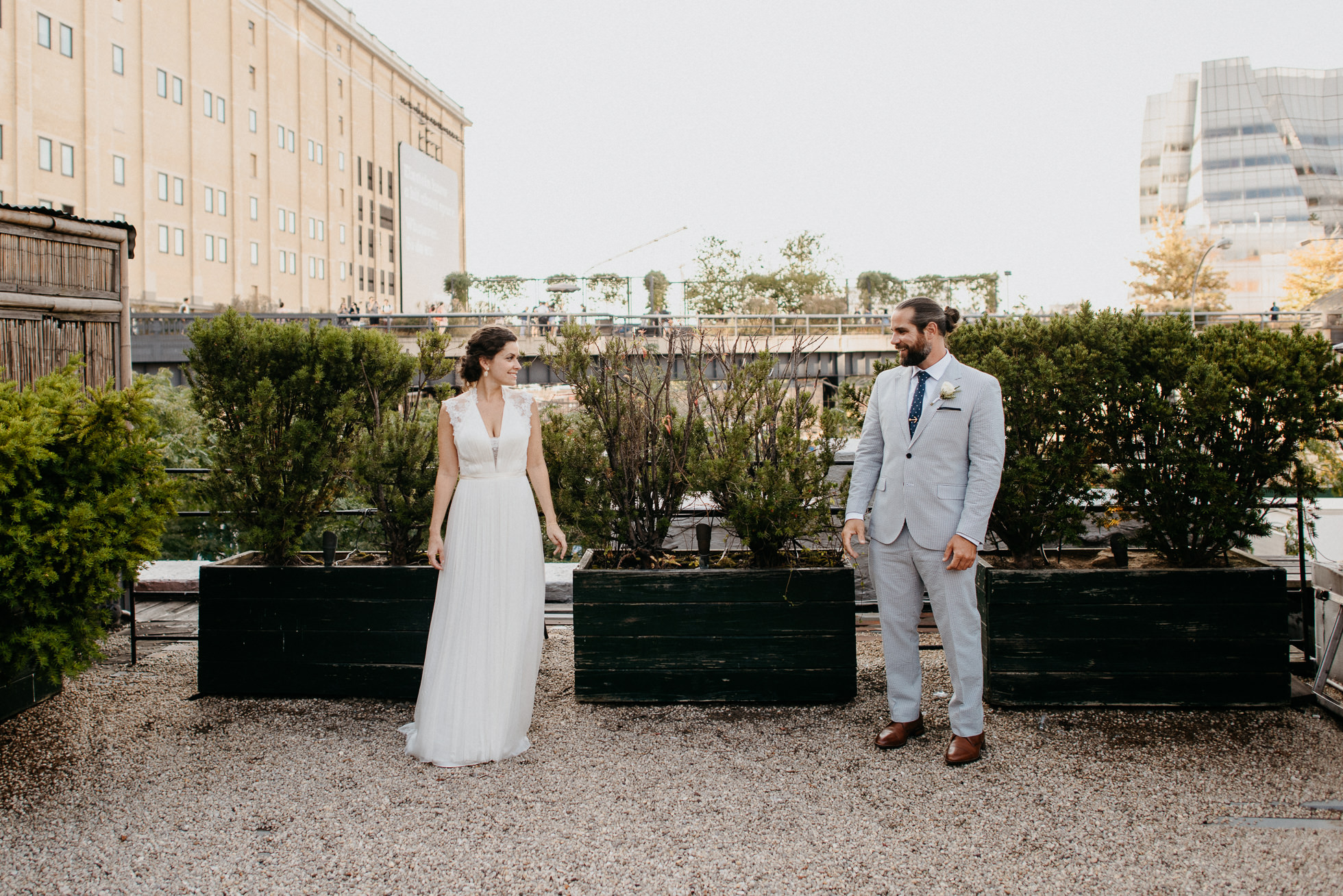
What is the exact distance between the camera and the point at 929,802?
359 centimetres

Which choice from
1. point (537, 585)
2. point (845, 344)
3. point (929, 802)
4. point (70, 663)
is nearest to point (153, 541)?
point (70, 663)

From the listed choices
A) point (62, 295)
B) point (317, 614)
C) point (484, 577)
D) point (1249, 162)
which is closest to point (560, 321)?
point (62, 295)

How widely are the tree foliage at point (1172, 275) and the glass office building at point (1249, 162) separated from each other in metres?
42.3

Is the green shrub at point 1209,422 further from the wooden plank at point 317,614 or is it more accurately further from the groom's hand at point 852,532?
the wooden plank at point 317,614

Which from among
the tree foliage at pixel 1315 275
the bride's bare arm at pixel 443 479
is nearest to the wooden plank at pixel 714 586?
the bride's bare arm at pixel 443 479

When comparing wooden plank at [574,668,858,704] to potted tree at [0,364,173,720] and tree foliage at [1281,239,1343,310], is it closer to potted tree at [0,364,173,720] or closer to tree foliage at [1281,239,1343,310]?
potted tree at [0,364,173,720]

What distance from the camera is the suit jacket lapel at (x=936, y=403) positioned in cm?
399

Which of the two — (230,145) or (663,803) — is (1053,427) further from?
(230,145)

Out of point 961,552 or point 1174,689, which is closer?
point 961,552

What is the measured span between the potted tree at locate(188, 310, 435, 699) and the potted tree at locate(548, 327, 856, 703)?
2.97ft

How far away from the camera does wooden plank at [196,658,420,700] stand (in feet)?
15.5

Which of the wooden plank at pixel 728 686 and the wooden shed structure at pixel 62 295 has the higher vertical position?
the wooden shed structure at pixel 62 295

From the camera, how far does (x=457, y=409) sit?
4312mm

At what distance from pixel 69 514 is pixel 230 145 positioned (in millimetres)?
55842
